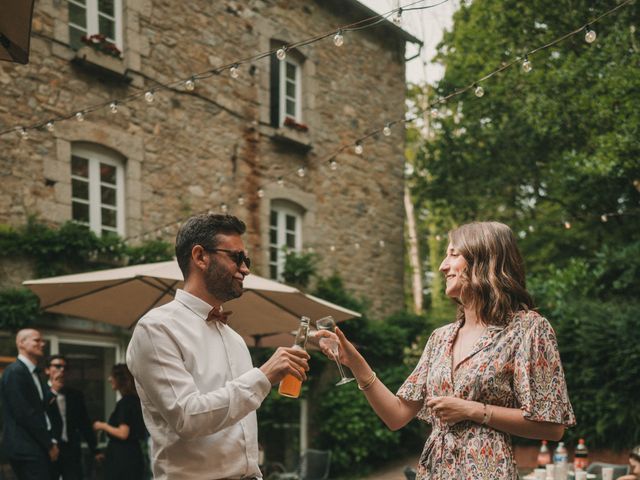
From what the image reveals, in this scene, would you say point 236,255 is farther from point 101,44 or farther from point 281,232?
point 281,232

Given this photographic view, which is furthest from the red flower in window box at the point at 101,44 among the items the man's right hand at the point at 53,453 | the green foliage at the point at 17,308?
the man's right hand at the point at 53,453

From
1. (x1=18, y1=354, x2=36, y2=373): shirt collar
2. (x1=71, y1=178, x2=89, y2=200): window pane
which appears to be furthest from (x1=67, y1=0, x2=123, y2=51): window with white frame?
(x1=18, y1=354, x2=36, y2=373): shirt collar

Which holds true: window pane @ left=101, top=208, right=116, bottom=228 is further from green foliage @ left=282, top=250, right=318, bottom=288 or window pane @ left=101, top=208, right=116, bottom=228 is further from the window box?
green foliage @ left=282, top=250, right=318, bottom=288

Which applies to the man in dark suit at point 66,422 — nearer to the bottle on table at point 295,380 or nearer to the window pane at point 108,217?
the window pane at point 108,217

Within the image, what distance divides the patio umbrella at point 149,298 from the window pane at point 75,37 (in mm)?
3552

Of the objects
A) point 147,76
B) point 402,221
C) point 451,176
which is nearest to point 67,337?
point 147,76

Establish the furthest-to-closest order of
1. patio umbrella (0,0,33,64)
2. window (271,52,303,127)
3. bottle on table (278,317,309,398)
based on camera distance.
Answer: window (271,52,303,127) < patio umbrella (0,0,33,64) < bottle on table (278,317,309,398)

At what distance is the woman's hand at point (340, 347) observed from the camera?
236 cm

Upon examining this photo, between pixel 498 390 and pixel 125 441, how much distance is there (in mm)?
4104

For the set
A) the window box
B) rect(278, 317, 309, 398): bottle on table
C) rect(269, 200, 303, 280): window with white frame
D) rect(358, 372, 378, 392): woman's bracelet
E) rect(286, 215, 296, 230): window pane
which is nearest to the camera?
rect(278, 317, 309, 398): bottle on table

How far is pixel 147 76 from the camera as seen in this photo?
29.1 ft

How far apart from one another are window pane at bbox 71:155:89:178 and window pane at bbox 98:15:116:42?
1.54 meters

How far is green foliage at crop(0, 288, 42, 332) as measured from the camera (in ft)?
23.2

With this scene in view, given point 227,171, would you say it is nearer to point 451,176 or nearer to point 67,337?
point 67,337
